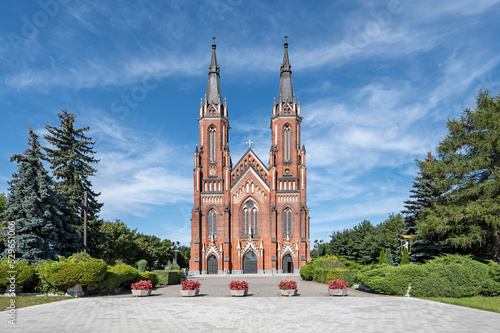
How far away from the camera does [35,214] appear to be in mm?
24422

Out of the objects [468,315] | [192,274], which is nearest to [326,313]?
[468,315]

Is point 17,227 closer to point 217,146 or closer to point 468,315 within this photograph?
point 468,315

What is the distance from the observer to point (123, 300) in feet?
60.5

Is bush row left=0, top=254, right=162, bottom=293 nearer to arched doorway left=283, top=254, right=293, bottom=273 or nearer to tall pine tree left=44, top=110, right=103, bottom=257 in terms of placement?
tall pine tree left=44, top=110, right=103, bottom=257

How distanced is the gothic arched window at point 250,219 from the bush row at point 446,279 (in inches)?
1416

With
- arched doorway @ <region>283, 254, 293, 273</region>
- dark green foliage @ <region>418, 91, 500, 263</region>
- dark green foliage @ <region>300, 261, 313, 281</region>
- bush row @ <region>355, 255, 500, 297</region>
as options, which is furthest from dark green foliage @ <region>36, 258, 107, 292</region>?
arched doorway @ <region>283, 254, 293, 273</region>

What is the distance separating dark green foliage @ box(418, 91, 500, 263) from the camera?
23.1 metres

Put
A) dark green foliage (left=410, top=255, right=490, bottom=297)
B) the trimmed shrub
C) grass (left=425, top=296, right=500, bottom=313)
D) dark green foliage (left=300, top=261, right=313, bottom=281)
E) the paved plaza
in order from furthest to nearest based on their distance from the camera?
dark green foliage (left=300, top=261, right=313, bottom=281) → the trimmed shrub → dark green foliage (left=410, top=255, right=490, bottom=297) → grass (left=425, top=296, right=500, bottom=313) → the paved plaza

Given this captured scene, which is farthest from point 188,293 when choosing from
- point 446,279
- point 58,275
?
point 446,279

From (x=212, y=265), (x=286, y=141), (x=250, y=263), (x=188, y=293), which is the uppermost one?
(x=286, y=141)

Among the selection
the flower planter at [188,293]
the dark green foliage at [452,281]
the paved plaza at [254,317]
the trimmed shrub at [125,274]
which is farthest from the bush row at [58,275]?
the dark green foliage at [452,281]

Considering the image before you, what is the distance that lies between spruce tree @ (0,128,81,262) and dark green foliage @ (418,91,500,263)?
77.1ft

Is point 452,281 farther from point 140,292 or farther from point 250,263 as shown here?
point 250,263

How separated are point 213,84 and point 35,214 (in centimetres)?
4038
